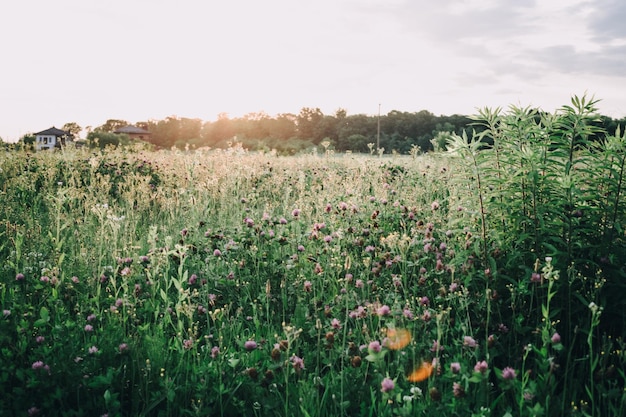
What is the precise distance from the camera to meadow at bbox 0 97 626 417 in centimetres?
222

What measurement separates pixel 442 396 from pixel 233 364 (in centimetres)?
104

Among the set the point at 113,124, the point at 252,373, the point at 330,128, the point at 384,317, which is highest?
the point at 113,124

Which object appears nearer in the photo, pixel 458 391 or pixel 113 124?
pixel 458 391

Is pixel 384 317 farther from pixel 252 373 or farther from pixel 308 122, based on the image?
pixel 308 122

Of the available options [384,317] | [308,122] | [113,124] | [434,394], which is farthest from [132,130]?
[434,394]

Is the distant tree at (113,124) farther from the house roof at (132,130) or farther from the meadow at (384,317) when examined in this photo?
the meadow at (384,317)

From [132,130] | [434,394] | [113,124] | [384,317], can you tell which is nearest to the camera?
[434,394]

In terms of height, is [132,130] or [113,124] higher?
[113,124]

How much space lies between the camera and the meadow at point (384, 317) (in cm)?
222

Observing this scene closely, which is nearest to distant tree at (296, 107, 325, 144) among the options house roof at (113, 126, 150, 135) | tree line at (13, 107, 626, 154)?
tree line at (13, 107, 626, 154)

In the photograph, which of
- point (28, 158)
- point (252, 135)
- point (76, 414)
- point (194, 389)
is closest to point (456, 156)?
point (194, 389)

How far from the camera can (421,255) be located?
3682 millimetres

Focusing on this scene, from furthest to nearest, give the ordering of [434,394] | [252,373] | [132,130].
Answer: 1. [132,130]
2. [252,373]
3. [434,394]

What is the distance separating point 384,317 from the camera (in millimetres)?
2547
